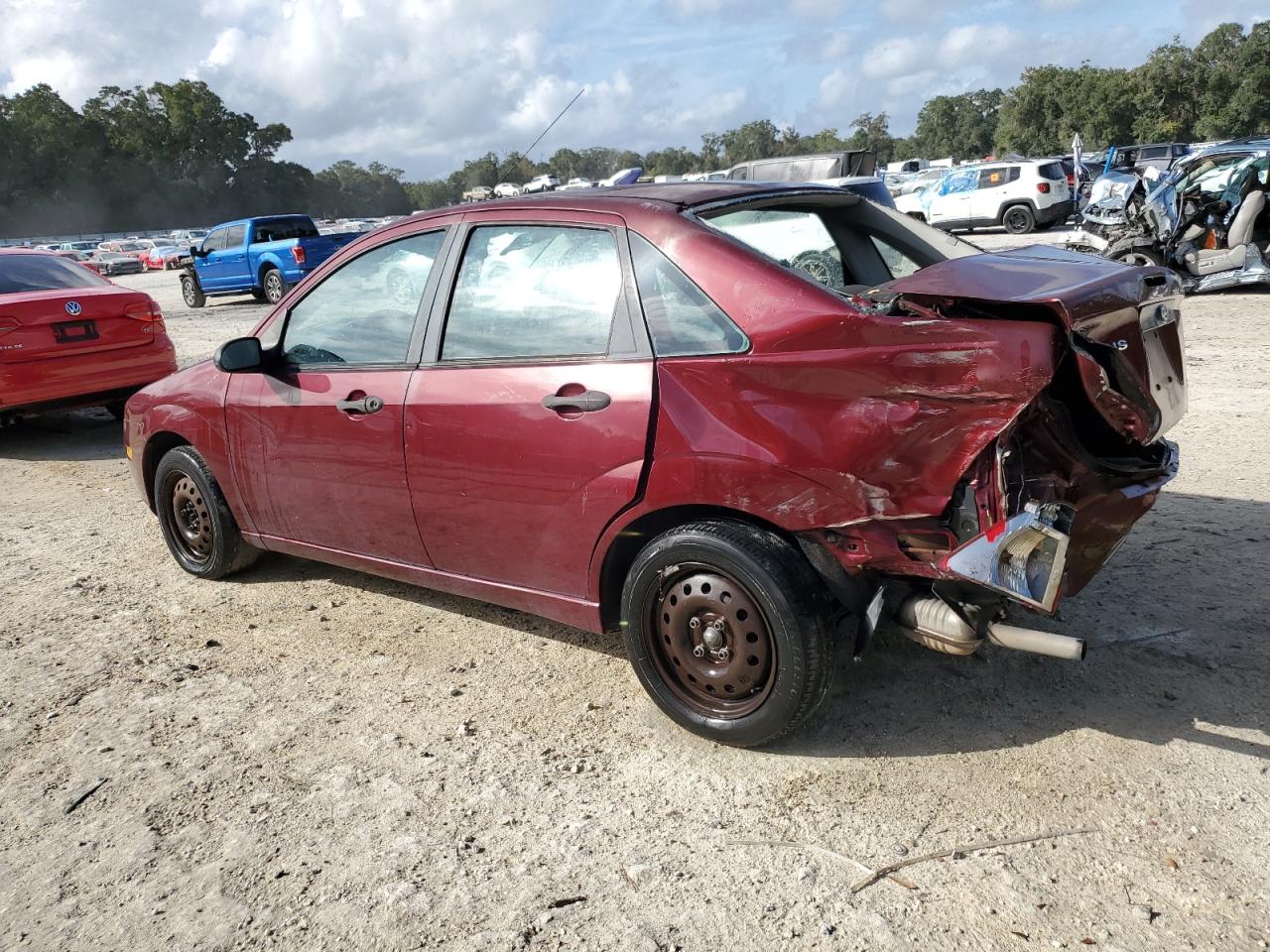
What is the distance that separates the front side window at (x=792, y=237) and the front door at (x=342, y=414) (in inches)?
→ 45.8

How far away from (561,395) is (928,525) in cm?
123

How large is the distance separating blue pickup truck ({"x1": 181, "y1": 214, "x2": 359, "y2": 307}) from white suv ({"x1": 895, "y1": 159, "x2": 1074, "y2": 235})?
595 inches

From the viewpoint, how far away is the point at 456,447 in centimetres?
352

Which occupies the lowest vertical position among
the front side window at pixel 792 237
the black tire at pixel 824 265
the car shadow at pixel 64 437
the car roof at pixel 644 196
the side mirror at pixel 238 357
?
the car shadow at pixel 64 437

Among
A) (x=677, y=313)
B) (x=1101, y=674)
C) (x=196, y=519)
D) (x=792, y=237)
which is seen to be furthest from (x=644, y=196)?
(x=196, y=519)

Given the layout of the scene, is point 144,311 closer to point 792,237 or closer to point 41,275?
point 41,275

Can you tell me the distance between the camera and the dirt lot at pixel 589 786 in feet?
8.02

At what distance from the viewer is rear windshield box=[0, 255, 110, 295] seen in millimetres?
8109

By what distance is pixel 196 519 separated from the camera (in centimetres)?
489

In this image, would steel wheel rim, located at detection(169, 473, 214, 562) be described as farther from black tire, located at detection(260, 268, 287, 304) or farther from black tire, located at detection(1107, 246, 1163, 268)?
black tire, located at detection(260, 268, 287, 304)

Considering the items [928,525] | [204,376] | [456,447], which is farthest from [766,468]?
[204,376]

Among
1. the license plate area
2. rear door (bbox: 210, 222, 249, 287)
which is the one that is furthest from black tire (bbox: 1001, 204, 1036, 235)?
the license plate area

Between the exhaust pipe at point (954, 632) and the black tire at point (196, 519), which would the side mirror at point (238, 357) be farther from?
the exhaust pipe at point (954, 632)

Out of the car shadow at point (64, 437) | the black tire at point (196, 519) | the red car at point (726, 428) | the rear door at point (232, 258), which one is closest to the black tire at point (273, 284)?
the rear door at point (232, 258)
